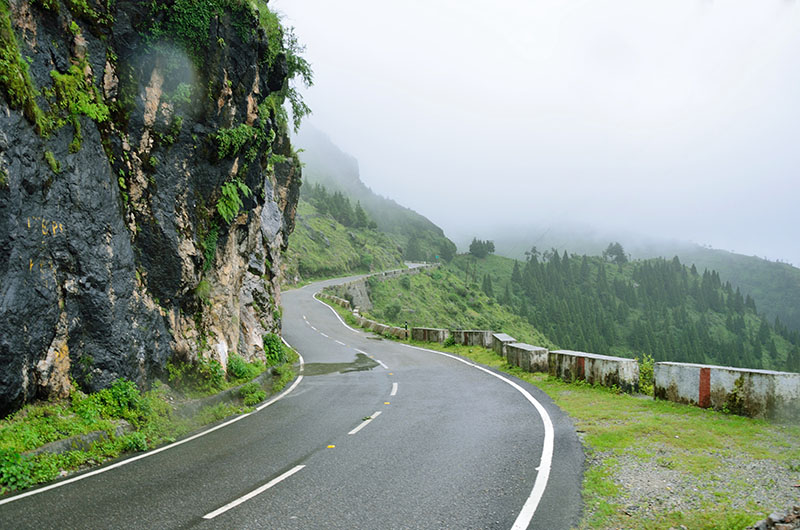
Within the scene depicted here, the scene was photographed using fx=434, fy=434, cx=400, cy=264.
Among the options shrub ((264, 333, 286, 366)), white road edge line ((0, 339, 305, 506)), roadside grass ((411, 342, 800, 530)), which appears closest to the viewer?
roadside grass ((411, 342, 800, 530))

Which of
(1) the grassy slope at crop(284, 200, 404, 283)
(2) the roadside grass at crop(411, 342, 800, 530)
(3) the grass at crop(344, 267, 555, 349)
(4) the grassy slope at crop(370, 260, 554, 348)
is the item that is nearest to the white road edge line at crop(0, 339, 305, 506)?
(2) the roadside grass at crop(411, 342, 800, 530)

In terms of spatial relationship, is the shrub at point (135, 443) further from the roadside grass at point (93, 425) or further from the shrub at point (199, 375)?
the shrub at point (199, 375)

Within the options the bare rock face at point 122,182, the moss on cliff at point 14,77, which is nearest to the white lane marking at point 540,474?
the bare rock face at point 122,182

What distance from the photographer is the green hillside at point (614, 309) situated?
102m

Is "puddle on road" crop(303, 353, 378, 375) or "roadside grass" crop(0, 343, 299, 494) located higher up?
"roadside grass" crop(0, 343, 299, 494)

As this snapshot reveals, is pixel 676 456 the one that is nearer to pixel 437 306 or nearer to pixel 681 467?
pixel 681 467

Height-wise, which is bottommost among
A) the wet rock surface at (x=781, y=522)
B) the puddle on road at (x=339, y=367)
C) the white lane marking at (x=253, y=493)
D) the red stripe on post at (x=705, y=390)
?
the puddle on road at (x=339, y=367)

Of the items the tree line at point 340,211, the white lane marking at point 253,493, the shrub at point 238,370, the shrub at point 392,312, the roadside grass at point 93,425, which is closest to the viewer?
the white lane marking at point 253,493

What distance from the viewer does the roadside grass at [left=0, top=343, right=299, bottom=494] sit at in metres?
6.11

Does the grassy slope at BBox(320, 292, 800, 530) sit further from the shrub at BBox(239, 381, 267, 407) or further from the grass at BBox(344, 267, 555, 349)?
the grass at BBox(344, 267, 555, 349)

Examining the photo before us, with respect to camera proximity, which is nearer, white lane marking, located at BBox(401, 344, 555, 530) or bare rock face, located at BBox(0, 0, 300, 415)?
white lane marking, located at BBox(401, 344, 555, 530)

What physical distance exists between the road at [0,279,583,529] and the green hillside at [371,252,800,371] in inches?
2816

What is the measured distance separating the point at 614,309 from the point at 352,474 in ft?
577

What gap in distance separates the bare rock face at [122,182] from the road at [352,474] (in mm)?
2500
